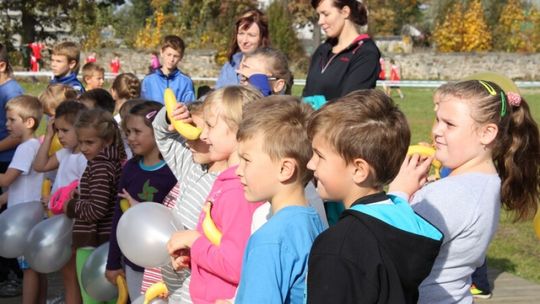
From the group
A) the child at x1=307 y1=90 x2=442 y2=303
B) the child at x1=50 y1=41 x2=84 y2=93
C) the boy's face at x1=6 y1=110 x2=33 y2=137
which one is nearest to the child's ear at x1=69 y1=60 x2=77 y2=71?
the child at x1=50 y1=41 x2=84 y2=93

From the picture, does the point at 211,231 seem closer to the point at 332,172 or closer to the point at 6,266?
the point at 332,172

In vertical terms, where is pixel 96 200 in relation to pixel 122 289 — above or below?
above

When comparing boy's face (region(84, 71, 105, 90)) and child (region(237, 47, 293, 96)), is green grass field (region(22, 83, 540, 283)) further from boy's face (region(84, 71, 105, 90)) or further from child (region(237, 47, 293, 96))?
boy's face (region(84, 71, 105, 90))

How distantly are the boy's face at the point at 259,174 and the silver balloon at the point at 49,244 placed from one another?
2.79 meters

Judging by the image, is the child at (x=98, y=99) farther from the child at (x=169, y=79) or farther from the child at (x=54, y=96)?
the child at (x=169, y=79)

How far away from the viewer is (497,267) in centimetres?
816

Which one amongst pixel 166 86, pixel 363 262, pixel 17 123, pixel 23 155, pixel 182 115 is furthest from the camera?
pixel 166 86

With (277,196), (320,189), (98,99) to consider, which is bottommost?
(98,99)

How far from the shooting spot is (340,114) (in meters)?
2.89

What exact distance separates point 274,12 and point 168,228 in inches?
1720

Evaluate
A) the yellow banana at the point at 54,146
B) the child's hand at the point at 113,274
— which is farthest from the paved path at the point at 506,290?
the child's hand at the point at 113,274

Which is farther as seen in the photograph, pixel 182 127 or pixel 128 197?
pixel 128 197

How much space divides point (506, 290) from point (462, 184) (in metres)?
4.17

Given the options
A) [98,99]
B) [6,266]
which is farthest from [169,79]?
[6,266]
